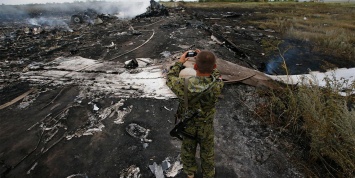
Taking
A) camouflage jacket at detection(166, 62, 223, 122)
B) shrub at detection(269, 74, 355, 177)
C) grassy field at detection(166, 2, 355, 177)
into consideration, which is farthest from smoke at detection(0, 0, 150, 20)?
camouflage jacket at detection(166, 62, 223, 122)

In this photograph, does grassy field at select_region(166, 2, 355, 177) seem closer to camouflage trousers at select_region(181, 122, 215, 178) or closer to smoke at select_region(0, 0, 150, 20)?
camouflage trousers at select_region(181, 122, 215, 178)

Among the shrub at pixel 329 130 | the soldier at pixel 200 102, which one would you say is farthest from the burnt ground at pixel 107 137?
the soldier at pixel 200 102

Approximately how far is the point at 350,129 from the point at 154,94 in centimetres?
346

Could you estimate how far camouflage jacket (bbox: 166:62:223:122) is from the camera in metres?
2.27

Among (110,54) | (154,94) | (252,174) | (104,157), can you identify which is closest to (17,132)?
(104,157)

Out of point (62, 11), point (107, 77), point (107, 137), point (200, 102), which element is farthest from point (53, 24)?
point (200, 102)

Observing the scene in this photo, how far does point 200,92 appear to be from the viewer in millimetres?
2260

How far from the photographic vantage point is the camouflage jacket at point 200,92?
7.45 feet

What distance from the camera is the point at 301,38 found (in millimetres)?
11219

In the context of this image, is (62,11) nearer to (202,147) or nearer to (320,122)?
(202,147)

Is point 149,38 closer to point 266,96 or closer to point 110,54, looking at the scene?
point 110,54

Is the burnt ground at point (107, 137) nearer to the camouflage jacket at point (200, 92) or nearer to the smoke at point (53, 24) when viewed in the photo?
the camouflage jacket at point (200, 92)

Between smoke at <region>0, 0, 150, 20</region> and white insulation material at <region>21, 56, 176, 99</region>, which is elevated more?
smoke at <region>0, 0, 150, 20</region>

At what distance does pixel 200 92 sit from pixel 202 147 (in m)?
0.70
